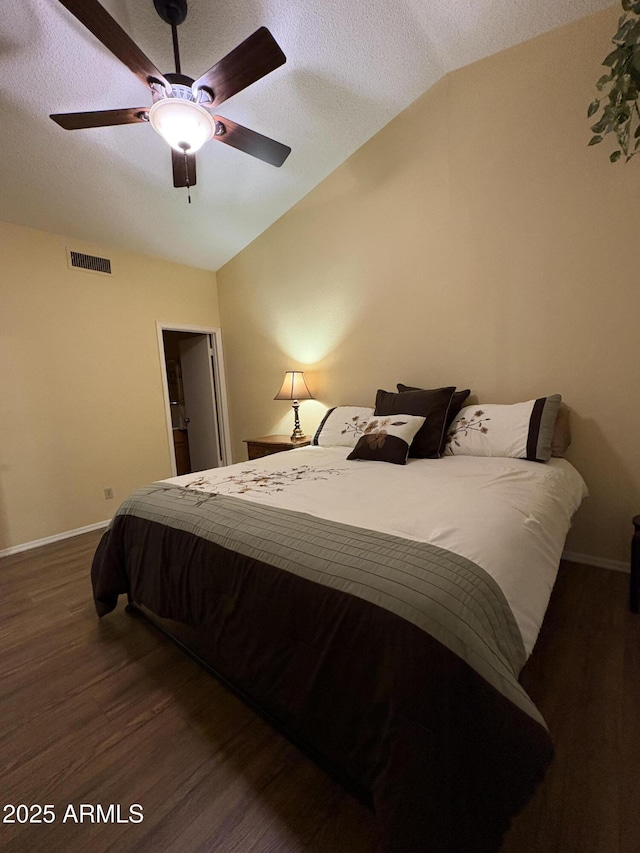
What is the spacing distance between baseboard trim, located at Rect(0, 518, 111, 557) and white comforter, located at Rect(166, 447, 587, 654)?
6.33 ft

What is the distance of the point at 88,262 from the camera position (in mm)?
3326

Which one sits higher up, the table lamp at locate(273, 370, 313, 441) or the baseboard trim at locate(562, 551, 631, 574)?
the table lamp at locate(273, 370, 313, 441)

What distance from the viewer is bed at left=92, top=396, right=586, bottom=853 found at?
81cm

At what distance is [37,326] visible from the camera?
120 inches

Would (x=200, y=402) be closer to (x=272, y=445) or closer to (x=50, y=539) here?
(x=272, y=445)

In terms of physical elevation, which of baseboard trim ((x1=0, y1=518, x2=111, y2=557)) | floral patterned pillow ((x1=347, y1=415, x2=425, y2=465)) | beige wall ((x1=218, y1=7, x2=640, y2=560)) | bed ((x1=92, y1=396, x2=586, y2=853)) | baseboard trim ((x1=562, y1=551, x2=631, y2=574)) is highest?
beige wall ((x1=218, y1=7, x2=640, y2=560))

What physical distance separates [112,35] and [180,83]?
0.37 m

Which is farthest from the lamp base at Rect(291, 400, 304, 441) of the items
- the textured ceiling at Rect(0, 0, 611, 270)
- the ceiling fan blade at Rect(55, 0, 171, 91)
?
the ceiling fan blade at Rect(55, 0, 171, 91)

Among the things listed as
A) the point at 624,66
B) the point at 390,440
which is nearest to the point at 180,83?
the point at 624,66

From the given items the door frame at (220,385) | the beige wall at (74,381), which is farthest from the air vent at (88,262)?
the door frame at (220,385)

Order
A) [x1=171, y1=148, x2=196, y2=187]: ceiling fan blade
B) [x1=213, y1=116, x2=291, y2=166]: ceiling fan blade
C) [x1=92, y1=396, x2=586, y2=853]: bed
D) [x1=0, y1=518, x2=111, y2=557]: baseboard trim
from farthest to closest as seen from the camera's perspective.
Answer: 1. [x1=0, y1=518, x2=111, y2=557]: baseboard trim
2. [x1=171, y1=148, x2=196, y2=187]: ceiling fan blade
3. [x1=213, y1=116, x2=291, y2=166]: ceiling fan blade
4. [x1=92, y1=396, x2=586, y2=853]: bed

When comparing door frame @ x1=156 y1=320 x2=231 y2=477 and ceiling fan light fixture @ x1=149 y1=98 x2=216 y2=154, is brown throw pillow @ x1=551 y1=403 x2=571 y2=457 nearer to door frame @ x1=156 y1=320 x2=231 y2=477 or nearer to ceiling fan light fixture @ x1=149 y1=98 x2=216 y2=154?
ceiling fan light fixture @ x1=149 y1=98 x2=216 y2=154

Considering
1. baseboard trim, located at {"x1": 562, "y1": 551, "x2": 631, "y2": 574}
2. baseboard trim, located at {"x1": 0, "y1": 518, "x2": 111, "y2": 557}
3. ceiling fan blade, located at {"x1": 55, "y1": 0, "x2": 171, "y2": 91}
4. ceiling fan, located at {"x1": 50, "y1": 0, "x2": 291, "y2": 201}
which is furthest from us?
baseboard trim, located at {"x1": 0, "y1": 518, "x2": 111, "y2": 557}

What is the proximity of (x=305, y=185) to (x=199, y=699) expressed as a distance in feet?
12.0
